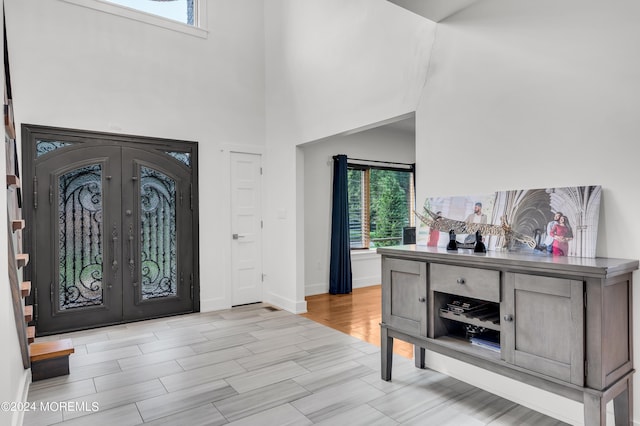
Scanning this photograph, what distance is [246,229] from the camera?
5.30 meters

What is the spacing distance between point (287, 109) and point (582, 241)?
3.75 m

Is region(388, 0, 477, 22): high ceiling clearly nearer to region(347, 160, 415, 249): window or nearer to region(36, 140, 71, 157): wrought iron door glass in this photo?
region(347, 160, 415, 249): window

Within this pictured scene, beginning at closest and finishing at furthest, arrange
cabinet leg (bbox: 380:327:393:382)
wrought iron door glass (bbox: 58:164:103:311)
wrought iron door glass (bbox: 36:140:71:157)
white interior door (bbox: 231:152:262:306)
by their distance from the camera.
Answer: cabinet leg (bbox: 380:327:393:382), wrought iron door glass (bbox: 36:140:71:157), wrought iron door glass (bbox: 58:164:103:311), white interior door (bbox: 231:152:262:306)

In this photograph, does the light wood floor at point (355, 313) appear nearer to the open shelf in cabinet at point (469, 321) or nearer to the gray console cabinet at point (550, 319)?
the open shelf in cabinet at point (469, 321)

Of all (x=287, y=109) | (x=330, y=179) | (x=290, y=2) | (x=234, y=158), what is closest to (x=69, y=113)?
(x=234, y=158)

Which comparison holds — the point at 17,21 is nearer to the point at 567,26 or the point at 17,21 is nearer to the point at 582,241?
the point at 567,26

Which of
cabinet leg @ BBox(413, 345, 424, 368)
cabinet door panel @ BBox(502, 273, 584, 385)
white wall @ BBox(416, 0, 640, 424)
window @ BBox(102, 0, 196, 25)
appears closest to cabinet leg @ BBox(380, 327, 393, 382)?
cabinet leg @ BBox(413, 345, 424, 368)

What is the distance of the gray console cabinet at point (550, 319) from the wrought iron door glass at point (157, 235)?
3.34 meters

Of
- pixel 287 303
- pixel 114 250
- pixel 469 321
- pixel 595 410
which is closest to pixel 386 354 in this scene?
pixel 469 321

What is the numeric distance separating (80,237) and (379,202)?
4.48m

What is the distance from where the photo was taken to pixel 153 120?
465 centimetres

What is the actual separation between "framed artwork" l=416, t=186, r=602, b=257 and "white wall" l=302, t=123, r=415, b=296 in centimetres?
297

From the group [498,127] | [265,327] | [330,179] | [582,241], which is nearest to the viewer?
[582,241]

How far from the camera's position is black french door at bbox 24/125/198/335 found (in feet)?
13.3
